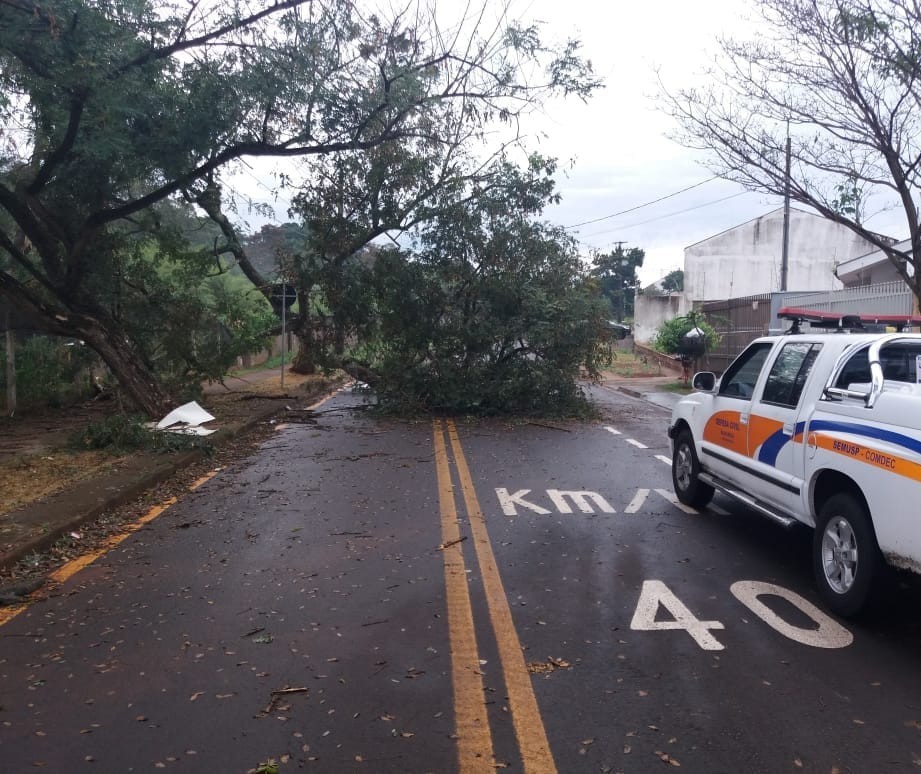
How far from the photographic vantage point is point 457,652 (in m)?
4.65

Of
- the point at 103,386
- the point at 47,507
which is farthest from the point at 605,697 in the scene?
the point at 103,386

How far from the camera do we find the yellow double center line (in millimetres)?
3580

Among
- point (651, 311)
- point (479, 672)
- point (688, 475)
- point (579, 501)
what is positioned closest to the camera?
point (479, 672)

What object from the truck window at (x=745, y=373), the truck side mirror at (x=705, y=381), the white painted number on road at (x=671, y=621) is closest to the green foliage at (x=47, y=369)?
the truck side mirror at (x=705, y=381)

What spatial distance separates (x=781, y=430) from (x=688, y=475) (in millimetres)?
2234

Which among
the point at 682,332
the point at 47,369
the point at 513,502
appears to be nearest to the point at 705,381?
the point at 513,502

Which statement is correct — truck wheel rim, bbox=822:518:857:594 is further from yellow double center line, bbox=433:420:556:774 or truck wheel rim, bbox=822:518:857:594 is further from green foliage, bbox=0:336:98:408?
green foliage, bbox=0:336:98:408

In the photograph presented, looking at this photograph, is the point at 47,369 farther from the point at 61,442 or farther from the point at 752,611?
the point at 752,611

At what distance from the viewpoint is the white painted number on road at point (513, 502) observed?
8258mm

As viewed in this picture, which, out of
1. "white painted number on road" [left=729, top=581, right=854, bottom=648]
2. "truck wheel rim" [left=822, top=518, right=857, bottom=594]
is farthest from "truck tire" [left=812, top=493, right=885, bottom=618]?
"white painted number on road" [left=729, top=581, right=854, bottom=648]

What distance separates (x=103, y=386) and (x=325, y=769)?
17241mm

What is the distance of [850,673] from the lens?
439 centimetres

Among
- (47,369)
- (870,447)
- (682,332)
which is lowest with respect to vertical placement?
(47,369)

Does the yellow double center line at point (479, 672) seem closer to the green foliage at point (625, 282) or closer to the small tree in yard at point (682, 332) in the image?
the small tree in yard at point (682, 332)
